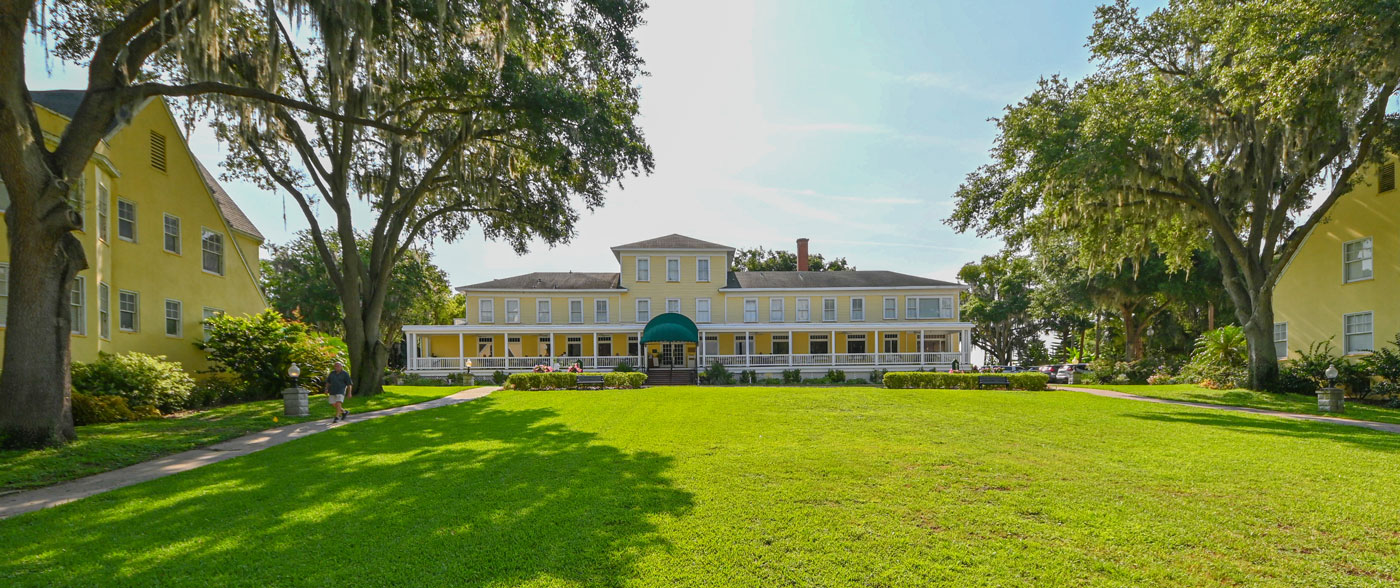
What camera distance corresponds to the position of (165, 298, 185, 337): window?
17.5 meters

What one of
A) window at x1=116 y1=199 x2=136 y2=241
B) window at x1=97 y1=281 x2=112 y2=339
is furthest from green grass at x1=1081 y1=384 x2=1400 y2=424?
window at x1=116 y1=199 x2=136 y2=241

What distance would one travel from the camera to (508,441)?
32.2 feet

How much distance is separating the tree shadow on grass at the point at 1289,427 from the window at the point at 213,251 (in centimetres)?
2582

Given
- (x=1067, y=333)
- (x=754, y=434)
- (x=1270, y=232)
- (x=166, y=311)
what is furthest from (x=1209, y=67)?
(x=1067, y=333)

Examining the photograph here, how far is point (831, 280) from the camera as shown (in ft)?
122

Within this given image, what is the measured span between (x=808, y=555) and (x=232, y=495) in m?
5.73

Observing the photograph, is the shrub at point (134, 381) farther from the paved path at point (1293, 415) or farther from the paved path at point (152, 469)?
the paved path at point (1293, 415)

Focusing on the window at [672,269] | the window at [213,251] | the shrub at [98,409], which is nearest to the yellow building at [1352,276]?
the window at [672,269]

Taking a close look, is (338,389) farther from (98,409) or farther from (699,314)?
(699,314)

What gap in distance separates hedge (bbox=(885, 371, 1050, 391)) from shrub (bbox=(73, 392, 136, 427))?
2231 centimetres

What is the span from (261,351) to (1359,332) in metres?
33.9

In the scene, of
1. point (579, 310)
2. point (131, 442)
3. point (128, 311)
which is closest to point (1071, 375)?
point (579, 310)

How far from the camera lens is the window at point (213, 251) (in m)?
19.6

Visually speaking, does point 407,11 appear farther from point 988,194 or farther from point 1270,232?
point 1270,232
